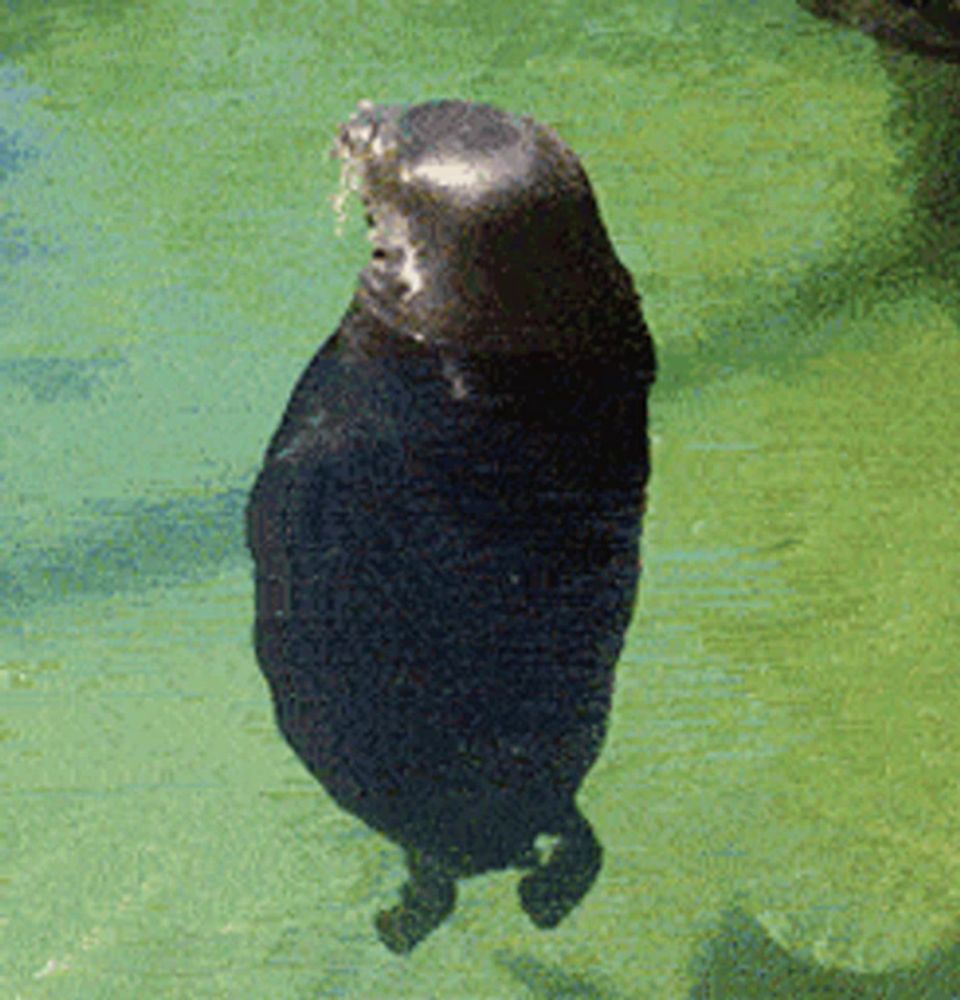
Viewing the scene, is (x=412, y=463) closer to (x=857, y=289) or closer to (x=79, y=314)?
(x=79, y=314)

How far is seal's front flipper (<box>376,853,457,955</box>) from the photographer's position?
2.00m

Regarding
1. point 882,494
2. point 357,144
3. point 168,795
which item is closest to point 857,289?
point 882,494

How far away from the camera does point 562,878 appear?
6.56ft

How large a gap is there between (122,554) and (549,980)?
35.8 inches

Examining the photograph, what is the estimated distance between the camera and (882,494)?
8.16ft

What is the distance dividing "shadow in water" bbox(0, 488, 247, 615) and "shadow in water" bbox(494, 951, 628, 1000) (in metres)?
0.73

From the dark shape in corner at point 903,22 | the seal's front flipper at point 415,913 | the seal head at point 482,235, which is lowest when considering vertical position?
the seal's front flipper at point 415,913

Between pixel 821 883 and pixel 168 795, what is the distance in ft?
3.15

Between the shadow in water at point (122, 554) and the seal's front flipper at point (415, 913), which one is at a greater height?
the shadow in water at point (122, 554)

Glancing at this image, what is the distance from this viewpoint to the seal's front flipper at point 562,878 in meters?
1.98

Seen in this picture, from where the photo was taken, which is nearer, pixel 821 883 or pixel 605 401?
pixel 605 401

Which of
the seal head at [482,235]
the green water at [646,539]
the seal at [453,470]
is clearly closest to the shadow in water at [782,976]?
the green water at [646,539]

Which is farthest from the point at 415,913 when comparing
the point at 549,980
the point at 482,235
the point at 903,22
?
the point at 903,22

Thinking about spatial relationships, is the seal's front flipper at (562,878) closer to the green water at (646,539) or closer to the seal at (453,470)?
the green water at (646,539)
